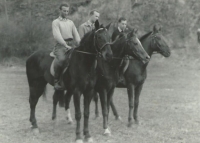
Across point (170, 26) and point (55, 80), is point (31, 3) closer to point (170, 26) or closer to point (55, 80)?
point (170, 26)

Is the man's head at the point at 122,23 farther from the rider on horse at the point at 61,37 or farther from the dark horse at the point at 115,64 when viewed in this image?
the rider on horse at the point at 61,37

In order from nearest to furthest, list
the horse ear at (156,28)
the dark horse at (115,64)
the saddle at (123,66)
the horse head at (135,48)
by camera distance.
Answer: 1. the dark horse at (115,64)
2. the horse head at (135,48)
3. the saddle at (123,66)
4. the horse ear at (156,28)

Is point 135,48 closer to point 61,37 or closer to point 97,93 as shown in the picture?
point 61,37

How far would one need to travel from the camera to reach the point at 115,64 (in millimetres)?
7602

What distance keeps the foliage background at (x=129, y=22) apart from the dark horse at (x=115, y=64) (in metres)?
16.0

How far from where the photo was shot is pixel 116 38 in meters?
8.06

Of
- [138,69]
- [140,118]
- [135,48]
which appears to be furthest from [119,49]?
[140,118]

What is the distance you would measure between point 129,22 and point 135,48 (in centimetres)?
1792

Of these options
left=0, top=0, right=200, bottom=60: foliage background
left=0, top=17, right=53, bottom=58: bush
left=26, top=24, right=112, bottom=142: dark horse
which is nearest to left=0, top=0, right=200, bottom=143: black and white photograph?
left=26, top=24, right=112, bottom=142: dark horse

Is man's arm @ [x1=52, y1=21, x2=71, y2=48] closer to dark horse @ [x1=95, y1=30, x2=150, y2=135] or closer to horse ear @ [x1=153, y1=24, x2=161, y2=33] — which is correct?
dark horse @ [x1=95, y1=30, x2=150, y2=135]

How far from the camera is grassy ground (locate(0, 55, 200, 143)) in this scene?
23.9 ft

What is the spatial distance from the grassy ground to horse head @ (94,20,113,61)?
6.92ft

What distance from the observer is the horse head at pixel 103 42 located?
6160mm

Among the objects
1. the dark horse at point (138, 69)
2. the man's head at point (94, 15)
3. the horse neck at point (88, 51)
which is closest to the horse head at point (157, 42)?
the dark horse at point (138, 69)
